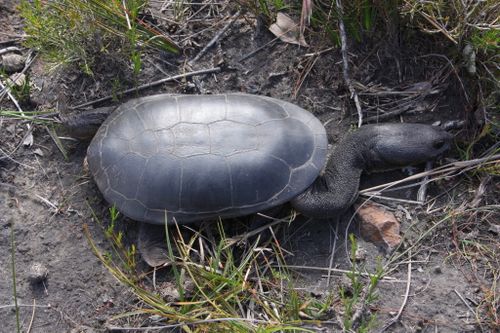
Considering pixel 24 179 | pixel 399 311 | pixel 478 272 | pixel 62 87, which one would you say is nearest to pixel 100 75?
pixel 62 87

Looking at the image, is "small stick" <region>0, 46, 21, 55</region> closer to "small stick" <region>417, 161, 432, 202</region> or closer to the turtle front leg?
the turtle front leg

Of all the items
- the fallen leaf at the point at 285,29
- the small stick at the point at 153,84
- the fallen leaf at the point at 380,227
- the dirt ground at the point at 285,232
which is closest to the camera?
the dirt ground at the point at 285,232

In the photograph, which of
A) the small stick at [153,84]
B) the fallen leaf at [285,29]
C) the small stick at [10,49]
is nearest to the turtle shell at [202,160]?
the small stick at [153,84]

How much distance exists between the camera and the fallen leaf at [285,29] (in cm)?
317

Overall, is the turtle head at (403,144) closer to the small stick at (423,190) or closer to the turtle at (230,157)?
the turtle at (230,157)

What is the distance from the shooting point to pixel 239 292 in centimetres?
243

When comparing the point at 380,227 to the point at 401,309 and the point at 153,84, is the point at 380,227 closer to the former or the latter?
the point at 401,309

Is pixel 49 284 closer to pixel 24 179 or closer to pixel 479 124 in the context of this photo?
pixel 24 179

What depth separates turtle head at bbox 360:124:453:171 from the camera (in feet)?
8.97

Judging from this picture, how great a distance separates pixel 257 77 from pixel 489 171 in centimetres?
144

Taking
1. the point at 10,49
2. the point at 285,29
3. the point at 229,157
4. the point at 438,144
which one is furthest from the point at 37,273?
the point at 438,144

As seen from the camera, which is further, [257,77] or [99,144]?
[257,77]

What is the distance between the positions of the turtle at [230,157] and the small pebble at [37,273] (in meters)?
0.51

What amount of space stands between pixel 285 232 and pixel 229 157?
55 centimetres
